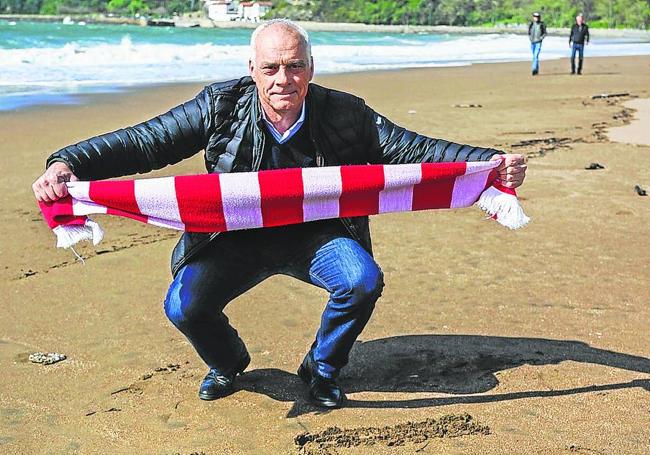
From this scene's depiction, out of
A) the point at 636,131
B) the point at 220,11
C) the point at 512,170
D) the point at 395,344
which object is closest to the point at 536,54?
the point at 636,131

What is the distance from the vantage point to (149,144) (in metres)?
3.57

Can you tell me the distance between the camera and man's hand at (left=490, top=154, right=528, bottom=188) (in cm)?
374

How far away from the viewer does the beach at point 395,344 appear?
3.54 metres

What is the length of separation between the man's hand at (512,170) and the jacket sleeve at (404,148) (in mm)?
75

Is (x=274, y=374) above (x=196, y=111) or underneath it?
underneath

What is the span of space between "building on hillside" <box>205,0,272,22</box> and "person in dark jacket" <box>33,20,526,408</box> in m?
152

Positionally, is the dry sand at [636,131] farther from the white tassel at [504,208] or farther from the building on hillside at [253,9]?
the building on hillside at [253,9]

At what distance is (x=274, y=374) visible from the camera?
419 centimetres

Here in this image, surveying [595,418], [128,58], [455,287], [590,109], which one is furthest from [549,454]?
[128,58]

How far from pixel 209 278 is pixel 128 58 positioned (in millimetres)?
27310

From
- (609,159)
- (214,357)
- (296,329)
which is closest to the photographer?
(214,357)

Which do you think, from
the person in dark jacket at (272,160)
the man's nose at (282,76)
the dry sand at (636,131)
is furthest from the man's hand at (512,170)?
the dry sand at (636,131)

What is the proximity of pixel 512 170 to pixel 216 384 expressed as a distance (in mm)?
→ 1617

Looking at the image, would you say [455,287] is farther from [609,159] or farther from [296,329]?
[609,159]
